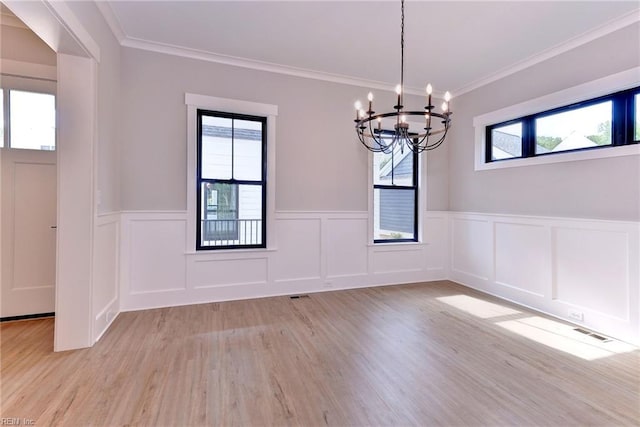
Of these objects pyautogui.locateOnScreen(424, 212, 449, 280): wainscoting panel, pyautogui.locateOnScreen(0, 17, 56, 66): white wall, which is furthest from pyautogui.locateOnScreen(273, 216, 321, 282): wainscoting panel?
pyautogui.locateOnScreen(0, 17, 56, 66): white wall

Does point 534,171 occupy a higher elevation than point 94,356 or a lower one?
higher

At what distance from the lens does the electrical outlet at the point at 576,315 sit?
10.0 feet

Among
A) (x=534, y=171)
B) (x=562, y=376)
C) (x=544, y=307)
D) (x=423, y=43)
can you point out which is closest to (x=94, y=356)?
(x=562, y=376)

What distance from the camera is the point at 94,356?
7.66 feet

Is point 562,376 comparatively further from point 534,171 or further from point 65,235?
point 65,235

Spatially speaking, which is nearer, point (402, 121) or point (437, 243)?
point (402, 121)

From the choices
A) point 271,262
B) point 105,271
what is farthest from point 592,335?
point 105,271

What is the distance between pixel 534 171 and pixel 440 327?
7.09 feet

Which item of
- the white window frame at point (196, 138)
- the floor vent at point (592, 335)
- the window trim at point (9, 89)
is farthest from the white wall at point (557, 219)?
the window trim at point (9, 89)

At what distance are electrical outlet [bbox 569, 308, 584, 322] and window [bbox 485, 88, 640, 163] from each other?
166cm

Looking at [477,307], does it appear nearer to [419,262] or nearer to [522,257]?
[522,257]

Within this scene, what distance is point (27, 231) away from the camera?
119 inches

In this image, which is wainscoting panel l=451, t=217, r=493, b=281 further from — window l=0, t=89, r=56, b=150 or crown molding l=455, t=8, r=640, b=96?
window l=0, t=89, r=56, b=150

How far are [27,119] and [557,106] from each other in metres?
5.49
